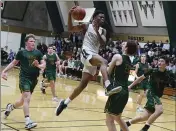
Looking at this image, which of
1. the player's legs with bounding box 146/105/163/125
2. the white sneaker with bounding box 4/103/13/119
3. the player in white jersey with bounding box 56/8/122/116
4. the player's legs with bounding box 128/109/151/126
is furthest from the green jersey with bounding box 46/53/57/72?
the player in white jersey with bounding box 56/8/122/116

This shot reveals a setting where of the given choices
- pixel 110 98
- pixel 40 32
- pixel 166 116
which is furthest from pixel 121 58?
pixel 40 32

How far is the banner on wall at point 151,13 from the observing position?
2197cm

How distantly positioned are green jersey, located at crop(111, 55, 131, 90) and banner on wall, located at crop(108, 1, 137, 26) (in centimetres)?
1933

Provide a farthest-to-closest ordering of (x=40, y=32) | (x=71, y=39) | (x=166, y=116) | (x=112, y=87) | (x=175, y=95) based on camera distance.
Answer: (x=40, y=32), (x=71, y=39), (x=175, y=95), (x=166, y=116), (x=112, y=87)

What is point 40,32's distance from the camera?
35094 millimetres

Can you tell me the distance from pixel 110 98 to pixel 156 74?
1890 mm

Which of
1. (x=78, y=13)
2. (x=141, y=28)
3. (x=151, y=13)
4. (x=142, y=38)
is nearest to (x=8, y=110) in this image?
(x=78, y=13)

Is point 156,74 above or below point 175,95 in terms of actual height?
above

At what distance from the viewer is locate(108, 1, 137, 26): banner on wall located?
960 inches

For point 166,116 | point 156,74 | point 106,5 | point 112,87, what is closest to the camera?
point 112,87

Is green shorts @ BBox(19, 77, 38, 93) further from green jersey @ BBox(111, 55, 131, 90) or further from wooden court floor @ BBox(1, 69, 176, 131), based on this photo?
green jersey @ BBox(111, 55, 131, 90)

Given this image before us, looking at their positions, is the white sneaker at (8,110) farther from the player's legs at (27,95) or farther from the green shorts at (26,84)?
the green shorts at (26,84)

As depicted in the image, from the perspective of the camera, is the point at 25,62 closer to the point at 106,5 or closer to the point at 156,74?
the point at 156,74

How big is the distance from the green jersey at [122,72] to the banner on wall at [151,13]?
17.2 m
